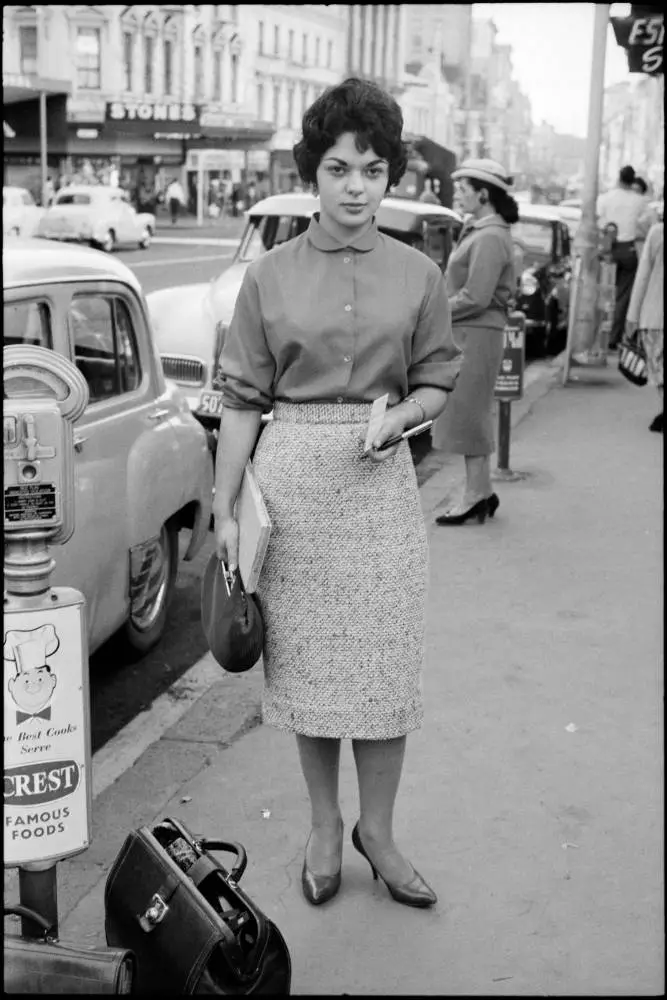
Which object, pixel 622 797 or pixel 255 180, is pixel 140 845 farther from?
pixel 255 180

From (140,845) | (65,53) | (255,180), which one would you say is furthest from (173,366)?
(255,180)

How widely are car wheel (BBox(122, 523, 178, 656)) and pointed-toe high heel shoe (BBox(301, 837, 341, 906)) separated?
2071mm

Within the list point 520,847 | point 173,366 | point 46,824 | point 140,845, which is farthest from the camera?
point 173,366

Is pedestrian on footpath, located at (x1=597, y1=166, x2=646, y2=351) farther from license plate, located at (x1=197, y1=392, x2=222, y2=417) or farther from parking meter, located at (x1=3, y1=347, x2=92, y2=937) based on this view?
parking meter, located at (x1=3, y1=347, x2=92, y2=937)

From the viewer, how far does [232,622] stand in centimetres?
310

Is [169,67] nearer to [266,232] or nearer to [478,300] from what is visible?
[266,232]

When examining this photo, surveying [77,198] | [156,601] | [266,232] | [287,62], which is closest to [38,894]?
[156,601]

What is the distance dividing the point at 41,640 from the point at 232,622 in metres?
0.64

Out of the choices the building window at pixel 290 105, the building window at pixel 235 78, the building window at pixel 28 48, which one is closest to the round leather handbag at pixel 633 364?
the building window at pixel 28 48

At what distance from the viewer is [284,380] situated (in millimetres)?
3123

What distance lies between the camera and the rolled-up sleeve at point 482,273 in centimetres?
686

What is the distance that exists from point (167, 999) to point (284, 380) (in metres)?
1.39

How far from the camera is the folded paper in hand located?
9.68 feet

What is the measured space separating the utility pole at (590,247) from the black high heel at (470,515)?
6085 mm
